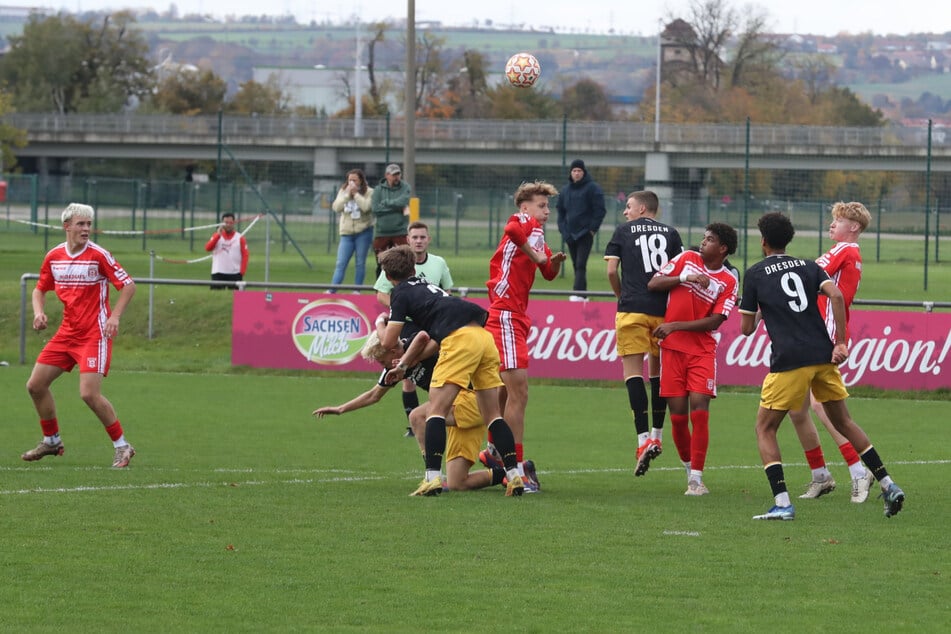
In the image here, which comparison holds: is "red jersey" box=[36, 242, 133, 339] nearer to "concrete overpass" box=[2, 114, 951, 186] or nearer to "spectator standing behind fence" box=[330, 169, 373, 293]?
"spectator standing behind fence" box=[330, 169, 373, 293]

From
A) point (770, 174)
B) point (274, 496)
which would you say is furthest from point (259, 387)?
point (770, 174)

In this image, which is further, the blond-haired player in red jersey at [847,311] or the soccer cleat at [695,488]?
the soccer cleat at [695,488]

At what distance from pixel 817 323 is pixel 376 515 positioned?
10.0 feet

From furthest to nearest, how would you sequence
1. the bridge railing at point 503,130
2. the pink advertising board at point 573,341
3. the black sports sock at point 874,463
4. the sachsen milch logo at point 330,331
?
the bridge railing at point 503,130
the sachsen milch logo at point 330,331
the pink advertising board at point 573,341
the black sports sock at point 874,463

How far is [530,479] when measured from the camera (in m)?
11.1

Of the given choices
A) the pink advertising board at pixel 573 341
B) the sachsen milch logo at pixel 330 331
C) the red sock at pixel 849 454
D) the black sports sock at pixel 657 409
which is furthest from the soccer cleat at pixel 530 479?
the sachsen milch logo at pixel 330 331

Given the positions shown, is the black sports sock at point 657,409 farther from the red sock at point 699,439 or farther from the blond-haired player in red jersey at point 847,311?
the blond-haired player in red jersey at point 847,311

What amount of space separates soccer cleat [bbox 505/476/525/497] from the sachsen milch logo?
946cm

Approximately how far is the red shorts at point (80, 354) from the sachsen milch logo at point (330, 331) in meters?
7.89

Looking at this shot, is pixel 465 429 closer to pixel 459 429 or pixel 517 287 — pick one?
pixel 459 429

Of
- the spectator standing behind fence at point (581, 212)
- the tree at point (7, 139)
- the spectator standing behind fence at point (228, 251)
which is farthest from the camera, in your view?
the tree at point (7, 139)

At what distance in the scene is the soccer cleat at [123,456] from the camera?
474 inches

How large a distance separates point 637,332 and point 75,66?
10403 cm

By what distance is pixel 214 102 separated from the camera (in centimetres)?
11006
